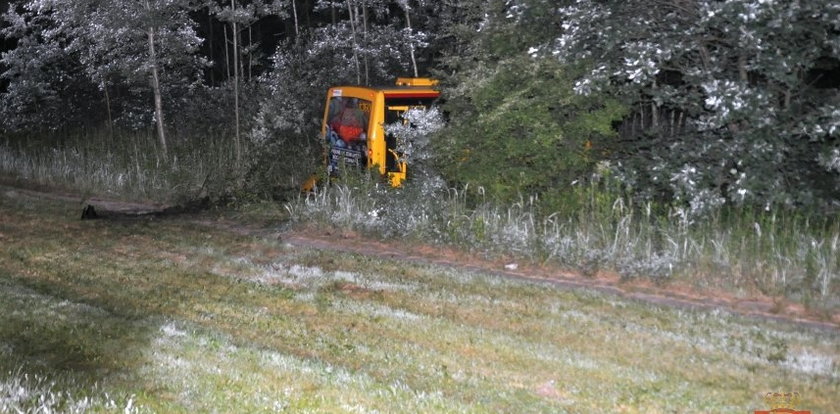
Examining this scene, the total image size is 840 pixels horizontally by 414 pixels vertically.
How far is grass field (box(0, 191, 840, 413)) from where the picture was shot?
212 inches

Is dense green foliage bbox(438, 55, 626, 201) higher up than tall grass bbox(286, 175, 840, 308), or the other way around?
dense green foliage bbox(438, 55, 626, 201)

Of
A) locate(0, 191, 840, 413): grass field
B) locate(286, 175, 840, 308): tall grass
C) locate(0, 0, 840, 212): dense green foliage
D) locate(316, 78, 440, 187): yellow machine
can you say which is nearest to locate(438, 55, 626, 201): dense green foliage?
locate(0, 0, 840, 212): dense green foliage

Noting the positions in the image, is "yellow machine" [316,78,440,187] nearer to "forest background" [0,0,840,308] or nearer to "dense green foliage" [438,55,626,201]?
"forest background" [0,0,840,308]

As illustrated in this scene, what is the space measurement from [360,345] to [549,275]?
3461mm

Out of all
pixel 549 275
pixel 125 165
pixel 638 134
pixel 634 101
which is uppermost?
pixel 634 101

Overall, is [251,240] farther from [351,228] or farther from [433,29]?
[433,29]

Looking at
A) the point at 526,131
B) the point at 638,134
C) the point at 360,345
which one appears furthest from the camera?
the point at 638,134

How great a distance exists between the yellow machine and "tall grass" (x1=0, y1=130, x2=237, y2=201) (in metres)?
2.79

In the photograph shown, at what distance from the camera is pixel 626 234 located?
31.6ft

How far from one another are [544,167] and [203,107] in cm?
1251

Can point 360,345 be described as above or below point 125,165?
below

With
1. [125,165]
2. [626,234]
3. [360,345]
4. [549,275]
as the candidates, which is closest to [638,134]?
[626,234]

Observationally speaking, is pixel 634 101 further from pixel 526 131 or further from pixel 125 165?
pixel 125 165

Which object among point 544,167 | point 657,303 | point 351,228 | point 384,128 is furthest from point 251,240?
point 657,303
